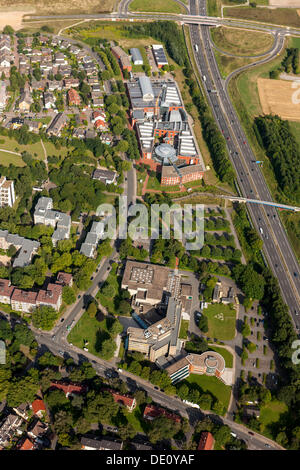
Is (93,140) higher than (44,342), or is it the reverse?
(93,140)

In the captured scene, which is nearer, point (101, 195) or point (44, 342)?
point (44, 342)

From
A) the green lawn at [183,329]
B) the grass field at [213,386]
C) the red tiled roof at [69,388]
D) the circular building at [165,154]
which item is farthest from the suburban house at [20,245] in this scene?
the circular building at [165,154]

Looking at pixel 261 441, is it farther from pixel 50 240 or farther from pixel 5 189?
pixel 5 189

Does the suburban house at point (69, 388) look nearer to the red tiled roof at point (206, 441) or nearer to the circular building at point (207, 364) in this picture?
the circular building at point (207, 364)
